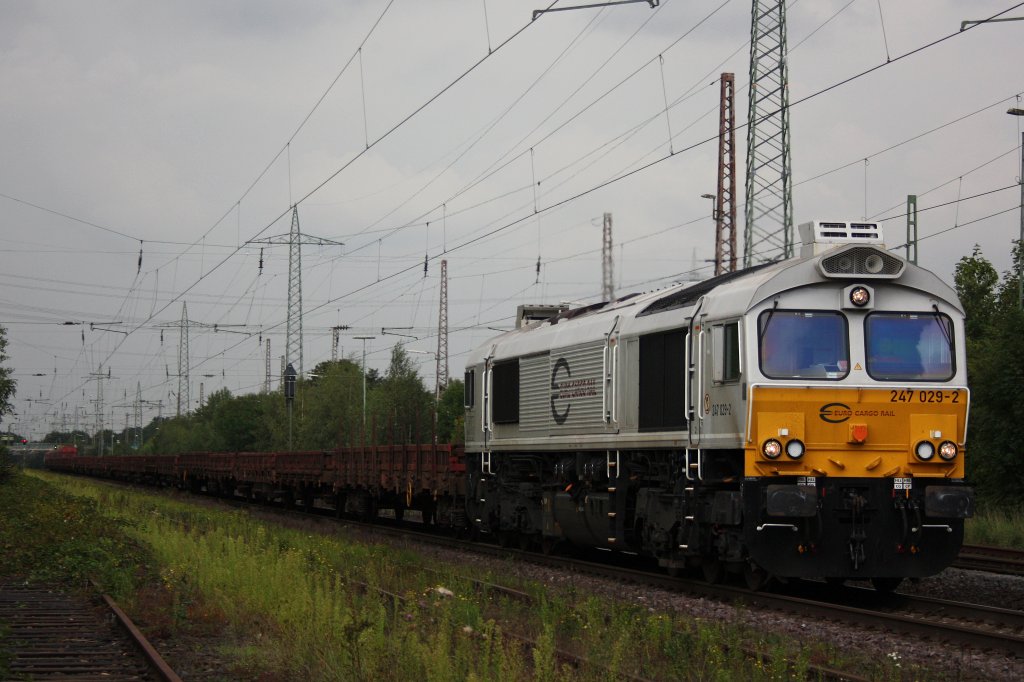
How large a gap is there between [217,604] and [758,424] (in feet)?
21.0

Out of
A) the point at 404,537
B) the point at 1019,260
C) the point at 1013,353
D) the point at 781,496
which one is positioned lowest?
the point at 404,537

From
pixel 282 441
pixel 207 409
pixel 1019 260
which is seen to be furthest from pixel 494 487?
pixel 207 409

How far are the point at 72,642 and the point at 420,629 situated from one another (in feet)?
11.4

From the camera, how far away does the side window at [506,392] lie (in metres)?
21.0

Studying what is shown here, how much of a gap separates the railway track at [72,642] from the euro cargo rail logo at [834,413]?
24.8 feet

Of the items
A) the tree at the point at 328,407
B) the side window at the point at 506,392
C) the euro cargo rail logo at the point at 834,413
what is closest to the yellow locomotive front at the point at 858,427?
Result: the euro cargo rail logo at the point at 834,413

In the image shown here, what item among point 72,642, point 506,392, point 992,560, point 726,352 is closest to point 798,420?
point 726,352

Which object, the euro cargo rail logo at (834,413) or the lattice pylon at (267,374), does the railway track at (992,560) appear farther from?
the lattice pylon at (267,374)

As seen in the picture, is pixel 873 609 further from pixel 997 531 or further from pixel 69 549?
pixel 69 549

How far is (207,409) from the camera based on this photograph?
119375 mm

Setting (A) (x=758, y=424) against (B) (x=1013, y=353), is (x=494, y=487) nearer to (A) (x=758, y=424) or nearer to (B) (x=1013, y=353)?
(A) (x=758, y=424)

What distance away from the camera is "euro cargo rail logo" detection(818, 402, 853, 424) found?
1338cm

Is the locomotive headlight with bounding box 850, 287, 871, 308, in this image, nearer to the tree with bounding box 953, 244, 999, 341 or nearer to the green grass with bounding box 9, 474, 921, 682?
the green grass with bounding box 9, 474, 921, 682

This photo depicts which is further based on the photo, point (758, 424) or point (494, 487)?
point (494, 487)
